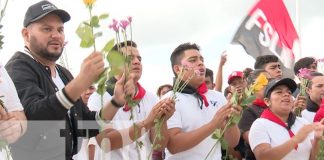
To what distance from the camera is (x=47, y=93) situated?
2473 millimetres

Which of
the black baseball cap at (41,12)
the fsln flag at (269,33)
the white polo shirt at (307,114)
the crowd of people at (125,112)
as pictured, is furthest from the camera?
the fsln flag at (269,33)

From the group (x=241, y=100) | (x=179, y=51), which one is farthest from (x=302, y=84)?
(x=241, y=100)

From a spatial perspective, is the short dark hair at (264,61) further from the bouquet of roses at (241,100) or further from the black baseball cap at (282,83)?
the bouquet of roses at (241,100)

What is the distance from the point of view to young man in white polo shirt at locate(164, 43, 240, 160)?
322 centimetres

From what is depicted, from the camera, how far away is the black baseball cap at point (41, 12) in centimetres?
256

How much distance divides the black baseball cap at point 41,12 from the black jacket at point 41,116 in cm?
18

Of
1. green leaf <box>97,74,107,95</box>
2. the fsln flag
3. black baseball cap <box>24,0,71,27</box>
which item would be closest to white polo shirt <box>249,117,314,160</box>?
black baseball cap <box>24,0,71,27</box>

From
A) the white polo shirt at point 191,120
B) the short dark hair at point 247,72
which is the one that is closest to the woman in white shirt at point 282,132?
the white polo shirt at point 191,120

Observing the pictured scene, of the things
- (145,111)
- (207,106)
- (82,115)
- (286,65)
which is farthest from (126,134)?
(286,65)

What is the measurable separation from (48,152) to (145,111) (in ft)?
3.82

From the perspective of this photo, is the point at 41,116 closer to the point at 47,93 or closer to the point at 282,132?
Result: the point at 47,93

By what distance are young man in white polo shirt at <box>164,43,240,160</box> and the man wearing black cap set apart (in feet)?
2.49

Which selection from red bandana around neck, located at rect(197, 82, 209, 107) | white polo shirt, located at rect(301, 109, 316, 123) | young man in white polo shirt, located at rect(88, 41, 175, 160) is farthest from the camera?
white polo shirt, located at rect(301, 109, 316, 123)

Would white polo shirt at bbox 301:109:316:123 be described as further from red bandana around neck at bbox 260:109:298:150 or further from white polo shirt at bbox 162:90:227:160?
white polo shirt at bbox 162:90:227:160
